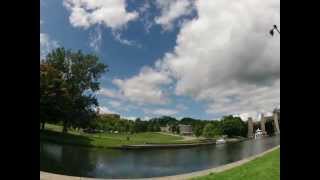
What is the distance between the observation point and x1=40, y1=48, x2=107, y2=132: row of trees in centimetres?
2944

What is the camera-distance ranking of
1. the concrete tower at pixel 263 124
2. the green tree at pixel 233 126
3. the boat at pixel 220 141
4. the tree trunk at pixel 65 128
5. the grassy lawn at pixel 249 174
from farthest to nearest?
the green tree at pixel 233 126
the boat at pixel 220 141
the concrete tower at pixel 263 124
the tree trunk at pixel 65 128
the grassy lawn at pixel 249 174

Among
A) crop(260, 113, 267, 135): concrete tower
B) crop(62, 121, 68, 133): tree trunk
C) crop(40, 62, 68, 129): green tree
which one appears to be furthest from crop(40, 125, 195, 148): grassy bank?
crop(260, 113, 267, 135): concrete tower

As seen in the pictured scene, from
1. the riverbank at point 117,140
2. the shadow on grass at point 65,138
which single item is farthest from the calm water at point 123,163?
the riverbank at point 117,140

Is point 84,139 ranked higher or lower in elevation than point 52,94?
lower

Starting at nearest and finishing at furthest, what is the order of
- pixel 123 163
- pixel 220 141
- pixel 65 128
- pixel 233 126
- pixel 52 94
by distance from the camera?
pixel 123 163 → pixel 52 94 → pixel 65 128 → pixel 220 141 → pixel 233 126

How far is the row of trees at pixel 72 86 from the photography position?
29.4m

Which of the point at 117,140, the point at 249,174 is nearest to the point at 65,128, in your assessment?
the point at 117,140

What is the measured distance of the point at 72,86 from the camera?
101ft

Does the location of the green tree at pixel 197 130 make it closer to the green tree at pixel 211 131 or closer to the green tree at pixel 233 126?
the green tree at pixel 211 131

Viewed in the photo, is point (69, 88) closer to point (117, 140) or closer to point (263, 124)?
point (117, 140)

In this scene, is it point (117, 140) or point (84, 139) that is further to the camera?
point (117, 140)
